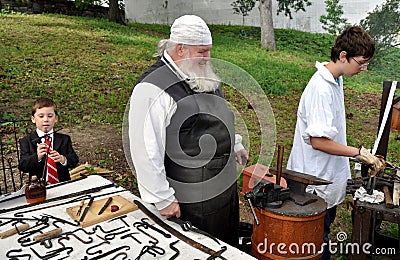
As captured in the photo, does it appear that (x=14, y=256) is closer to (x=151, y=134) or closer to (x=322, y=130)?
(x=151, y=134)

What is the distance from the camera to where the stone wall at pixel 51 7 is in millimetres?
15125

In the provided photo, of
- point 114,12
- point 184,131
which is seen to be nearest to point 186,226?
point 184,131

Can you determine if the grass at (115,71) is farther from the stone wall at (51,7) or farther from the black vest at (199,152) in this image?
the black vest at (199,152)

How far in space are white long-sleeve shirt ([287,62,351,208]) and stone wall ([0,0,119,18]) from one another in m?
14.9

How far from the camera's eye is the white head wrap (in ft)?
6.94

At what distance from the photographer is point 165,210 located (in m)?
2.25

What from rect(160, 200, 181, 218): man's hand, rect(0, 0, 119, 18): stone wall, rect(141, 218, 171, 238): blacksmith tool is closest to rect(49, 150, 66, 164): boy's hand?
rect(141, 218, 171, 238): blacksmith tool

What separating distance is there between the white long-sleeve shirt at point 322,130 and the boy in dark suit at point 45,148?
1.70 m

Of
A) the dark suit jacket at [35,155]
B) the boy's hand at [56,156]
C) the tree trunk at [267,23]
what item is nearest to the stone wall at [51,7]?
the tree trunk at [267,23]

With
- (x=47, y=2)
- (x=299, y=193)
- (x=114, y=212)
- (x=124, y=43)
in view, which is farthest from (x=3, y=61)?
(x=47, y=2)

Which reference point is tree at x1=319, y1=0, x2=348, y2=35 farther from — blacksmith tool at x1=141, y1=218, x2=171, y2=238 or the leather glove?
blacksmith tool at x1=141, y1=218, x2=171, y2=238

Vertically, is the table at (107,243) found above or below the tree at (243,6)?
below

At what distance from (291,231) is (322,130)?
0.63 meters

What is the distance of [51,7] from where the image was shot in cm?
1630
